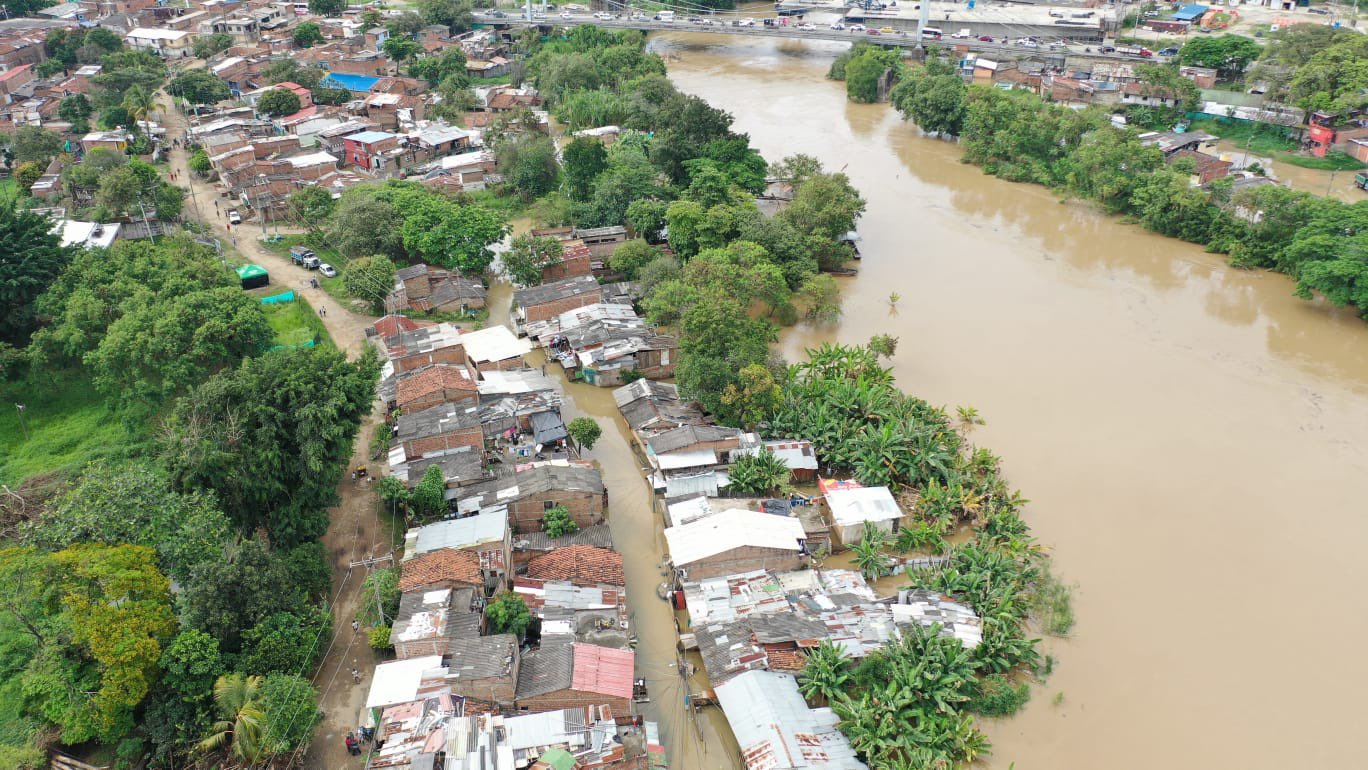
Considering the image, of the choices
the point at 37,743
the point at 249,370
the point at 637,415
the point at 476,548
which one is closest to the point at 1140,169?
the point at 637,415

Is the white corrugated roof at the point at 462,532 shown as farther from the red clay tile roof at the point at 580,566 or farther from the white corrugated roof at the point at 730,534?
the white corrugated roof at the point at 730,534

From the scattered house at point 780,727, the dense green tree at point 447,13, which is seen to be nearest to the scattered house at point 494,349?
the scattered house at point 780,727

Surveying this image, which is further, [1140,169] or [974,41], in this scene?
[974,41]

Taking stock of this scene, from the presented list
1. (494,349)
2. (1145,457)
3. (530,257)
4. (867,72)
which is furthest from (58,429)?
(867,72)

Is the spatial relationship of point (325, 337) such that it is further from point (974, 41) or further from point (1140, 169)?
point (974, 41)

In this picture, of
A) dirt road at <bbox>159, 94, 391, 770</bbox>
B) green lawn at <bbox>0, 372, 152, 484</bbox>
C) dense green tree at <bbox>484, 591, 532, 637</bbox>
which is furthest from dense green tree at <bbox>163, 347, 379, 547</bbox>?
green lawn at <bbox>0, 372, 152, 484</bbox>

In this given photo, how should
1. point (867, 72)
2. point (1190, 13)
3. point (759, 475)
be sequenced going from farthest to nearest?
point (1190, 13), point (867, 72), point (759, 475)

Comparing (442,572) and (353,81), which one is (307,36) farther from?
(442,572)
